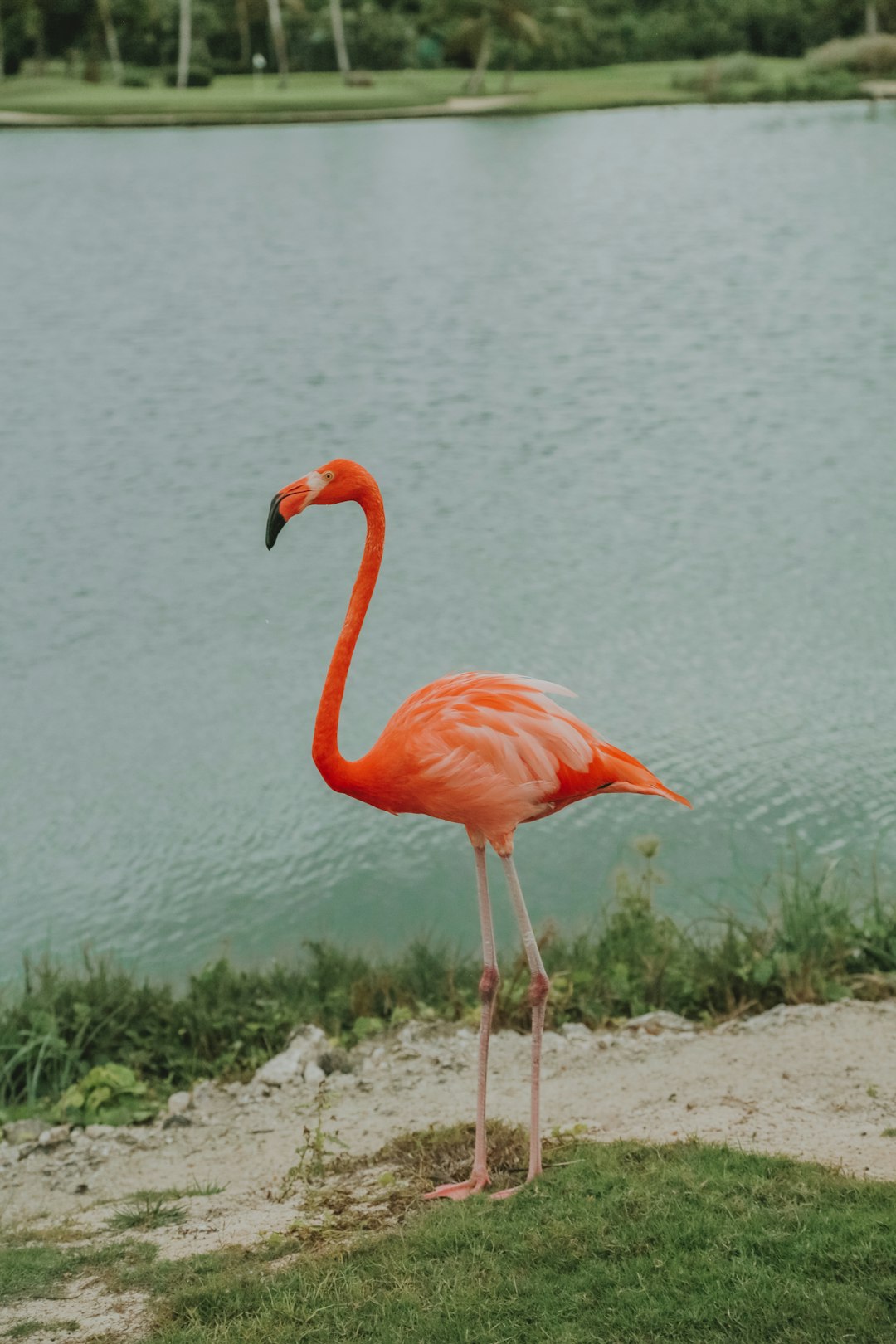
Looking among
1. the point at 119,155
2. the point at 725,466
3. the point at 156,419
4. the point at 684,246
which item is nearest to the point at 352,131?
the point at 119,155

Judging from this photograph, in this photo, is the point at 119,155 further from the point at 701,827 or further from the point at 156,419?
the point at 701,827

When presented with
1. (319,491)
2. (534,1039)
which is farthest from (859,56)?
(534,1039)

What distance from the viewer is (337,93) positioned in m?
32.2

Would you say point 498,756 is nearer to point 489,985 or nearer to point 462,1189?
point 489,985

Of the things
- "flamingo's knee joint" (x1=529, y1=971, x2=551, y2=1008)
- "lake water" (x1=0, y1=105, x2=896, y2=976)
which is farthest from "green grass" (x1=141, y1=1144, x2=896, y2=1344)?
"lake water" (x1=0, y1=105, x2=896, y2=976)

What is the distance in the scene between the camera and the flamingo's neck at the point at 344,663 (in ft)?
11.7

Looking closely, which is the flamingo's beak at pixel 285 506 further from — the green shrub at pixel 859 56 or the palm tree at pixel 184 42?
the green shrub at pixel 859 56

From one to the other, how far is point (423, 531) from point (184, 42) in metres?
22.2

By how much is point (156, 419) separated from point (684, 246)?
28.2ft

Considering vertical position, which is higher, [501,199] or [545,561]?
[501,199]

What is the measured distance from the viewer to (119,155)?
86.8 feet

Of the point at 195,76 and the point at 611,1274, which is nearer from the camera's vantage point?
the point at 611,1274

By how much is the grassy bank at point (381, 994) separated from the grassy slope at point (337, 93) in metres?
26.7

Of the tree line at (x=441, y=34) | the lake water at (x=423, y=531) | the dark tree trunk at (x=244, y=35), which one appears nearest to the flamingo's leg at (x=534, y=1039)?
the lake water at (x=423, y=531)
